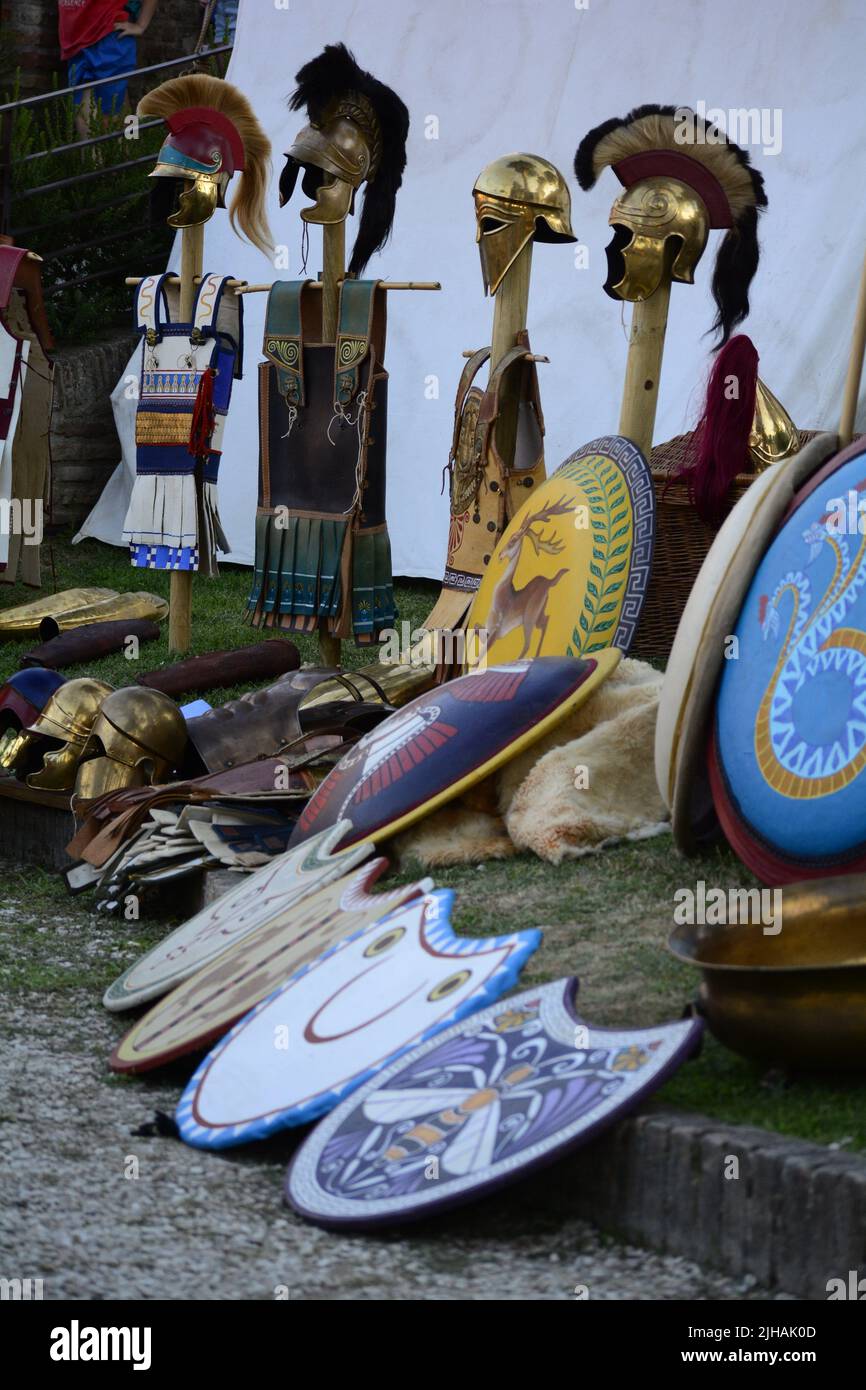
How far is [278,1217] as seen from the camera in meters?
2.47

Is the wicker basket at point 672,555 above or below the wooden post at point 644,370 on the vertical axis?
below

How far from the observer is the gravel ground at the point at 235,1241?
2234 mm

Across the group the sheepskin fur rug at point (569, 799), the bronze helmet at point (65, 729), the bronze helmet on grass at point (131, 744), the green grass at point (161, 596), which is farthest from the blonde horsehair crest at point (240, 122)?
the sheepskin fur rug at point (569, 799)

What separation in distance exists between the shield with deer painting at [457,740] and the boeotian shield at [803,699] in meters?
0.56

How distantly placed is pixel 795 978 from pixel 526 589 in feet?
7.13

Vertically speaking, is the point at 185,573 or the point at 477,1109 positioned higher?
the point at 185,573

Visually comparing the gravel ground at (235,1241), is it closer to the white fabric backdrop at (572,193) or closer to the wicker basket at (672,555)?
the wicker basket at (672,555)

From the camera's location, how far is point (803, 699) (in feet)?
10.1

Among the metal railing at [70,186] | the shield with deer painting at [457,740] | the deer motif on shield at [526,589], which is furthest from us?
the metal railing at [70,186]

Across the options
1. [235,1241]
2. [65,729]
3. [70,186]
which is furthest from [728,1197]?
[70,186]

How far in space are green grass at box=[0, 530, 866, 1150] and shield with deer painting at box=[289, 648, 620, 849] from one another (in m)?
0.16

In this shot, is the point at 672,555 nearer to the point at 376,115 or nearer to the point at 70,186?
the point at 376,115

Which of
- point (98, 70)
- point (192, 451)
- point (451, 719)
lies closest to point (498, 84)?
point (192, 451)
